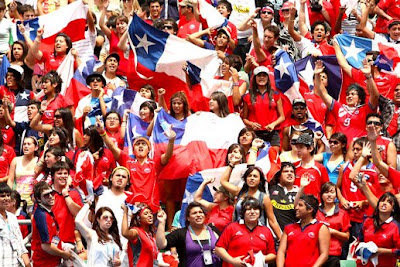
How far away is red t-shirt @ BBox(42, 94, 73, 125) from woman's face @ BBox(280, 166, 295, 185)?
13.6 feet

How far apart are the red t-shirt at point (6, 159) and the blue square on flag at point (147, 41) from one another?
2.96m

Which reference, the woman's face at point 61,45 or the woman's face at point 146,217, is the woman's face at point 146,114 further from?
the woman's face at point 146,217

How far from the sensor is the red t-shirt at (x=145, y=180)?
55.5 feet

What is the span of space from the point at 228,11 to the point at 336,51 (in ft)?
8.85

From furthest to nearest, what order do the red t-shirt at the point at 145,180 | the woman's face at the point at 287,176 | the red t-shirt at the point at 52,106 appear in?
the red t-shirt at the point at 52,106
the red t-shirt at the point at 145,180
the woman's face at the point at 287,176

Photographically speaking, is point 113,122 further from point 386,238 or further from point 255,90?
point 386,238

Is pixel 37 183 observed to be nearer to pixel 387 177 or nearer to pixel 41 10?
pixel 387 177

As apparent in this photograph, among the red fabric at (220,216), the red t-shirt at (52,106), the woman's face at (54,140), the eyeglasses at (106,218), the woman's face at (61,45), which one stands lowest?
the woman's face at (61,45)

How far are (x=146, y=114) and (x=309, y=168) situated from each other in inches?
110

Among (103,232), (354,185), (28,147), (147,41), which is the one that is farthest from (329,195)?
(147,41)

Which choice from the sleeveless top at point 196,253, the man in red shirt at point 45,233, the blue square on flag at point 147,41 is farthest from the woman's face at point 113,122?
the sleeveless top at point 196,253

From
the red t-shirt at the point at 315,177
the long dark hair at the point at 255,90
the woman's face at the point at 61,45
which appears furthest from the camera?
the woman's face at the point at 61,45

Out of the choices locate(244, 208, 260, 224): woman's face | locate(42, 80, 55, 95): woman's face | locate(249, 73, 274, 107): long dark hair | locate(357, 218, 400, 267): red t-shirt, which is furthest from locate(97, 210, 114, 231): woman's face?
locate(42, 80, 55, 95): woman's face

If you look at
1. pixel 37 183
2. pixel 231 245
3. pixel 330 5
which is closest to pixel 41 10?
pixel 330 5
